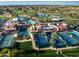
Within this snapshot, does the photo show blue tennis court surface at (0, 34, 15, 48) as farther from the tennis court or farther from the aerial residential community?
the tennis court

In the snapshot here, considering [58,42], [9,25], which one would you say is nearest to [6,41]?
[9,25]

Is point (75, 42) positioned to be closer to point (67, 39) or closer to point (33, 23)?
point (67, 39)

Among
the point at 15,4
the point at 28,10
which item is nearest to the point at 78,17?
the point at 28,10

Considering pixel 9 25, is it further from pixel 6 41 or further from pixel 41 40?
pixel 41 40

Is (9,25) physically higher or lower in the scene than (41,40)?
higher

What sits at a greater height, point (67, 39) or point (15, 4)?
point (15, 4)

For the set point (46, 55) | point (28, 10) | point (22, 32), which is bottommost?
point (46, 55)

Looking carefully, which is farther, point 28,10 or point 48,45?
point 28,10

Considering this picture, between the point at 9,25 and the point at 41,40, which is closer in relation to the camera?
the point at 41,40

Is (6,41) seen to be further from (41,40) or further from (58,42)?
(58,42)
